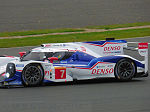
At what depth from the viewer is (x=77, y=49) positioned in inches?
461

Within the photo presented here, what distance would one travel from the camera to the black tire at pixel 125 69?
38.1 ft

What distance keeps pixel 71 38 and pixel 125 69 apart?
10.3 metres

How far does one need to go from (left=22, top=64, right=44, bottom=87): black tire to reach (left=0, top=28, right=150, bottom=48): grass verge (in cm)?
860

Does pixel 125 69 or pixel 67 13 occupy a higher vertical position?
pixel 67 13

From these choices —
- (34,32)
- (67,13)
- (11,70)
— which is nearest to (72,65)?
(11,70)

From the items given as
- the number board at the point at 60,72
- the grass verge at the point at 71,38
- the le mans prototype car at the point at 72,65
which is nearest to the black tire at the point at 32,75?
the le mans prototype car at the point at 72,65

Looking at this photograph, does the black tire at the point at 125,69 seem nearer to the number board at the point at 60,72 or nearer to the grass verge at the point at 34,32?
the number board at the point at 60,72

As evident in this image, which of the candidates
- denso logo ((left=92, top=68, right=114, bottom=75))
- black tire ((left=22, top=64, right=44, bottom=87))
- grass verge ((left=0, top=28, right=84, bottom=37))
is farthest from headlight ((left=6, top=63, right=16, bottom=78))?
grass verge ((left=0, top=28, right=84, bottom=37))

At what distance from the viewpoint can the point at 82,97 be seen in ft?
30.5

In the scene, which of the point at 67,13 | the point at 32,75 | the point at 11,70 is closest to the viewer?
the point at 11,70

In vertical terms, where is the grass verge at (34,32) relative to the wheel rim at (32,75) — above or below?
above

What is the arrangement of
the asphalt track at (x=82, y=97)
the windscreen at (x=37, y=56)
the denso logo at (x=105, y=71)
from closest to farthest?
the asphalt track at (x=82, y=97)
the windscreen at (x=37, y=56)
the denso logo at (x=105, y=71)

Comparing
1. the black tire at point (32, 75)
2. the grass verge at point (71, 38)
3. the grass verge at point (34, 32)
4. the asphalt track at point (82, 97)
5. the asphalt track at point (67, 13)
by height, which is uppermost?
the asphalt track at point (67, 13)

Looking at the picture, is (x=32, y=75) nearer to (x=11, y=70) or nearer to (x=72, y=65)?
(x=11, y=70)
